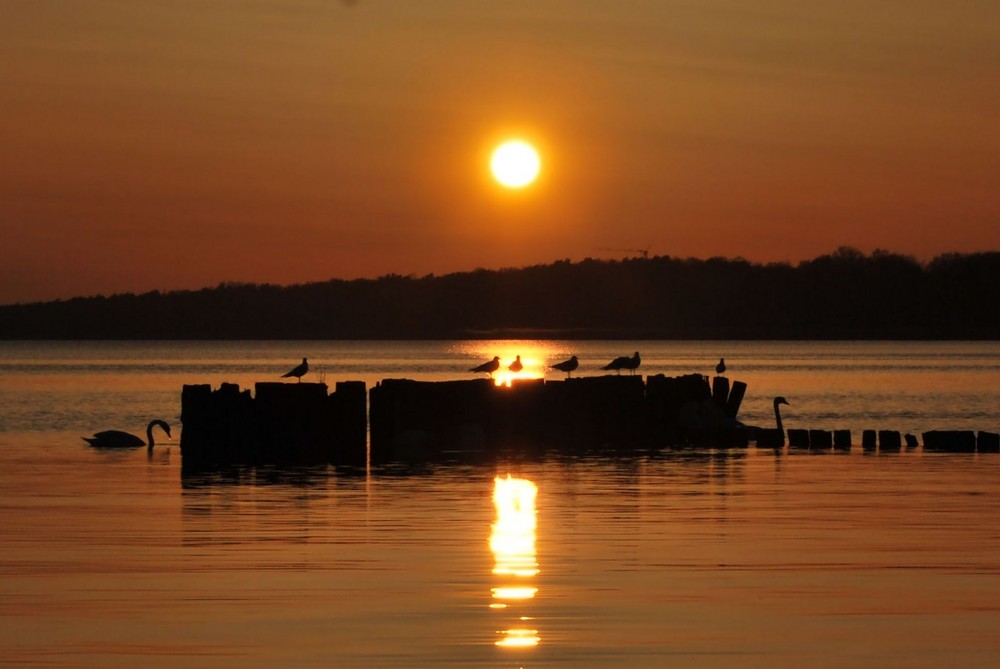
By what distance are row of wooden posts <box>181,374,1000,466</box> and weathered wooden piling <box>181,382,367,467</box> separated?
0.02 metres

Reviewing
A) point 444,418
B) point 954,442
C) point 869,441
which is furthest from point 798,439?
point 444,418

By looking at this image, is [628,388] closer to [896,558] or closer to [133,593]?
[896,558]

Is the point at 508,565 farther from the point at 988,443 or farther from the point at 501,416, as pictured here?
the point at 988,443

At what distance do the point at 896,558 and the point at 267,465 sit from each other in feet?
49.9

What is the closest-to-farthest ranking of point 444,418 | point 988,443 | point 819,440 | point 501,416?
point 988,443
point 444,418
point 501,416
point 819,440

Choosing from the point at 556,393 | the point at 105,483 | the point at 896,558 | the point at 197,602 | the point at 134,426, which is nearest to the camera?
the point at 197,602

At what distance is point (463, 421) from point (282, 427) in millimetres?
4388

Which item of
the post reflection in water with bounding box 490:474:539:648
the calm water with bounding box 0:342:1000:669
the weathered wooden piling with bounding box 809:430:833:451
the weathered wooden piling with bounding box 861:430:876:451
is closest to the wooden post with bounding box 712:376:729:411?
the weathered wooden piling with bounding box 809:430:833:451

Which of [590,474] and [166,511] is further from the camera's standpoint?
[590,474]

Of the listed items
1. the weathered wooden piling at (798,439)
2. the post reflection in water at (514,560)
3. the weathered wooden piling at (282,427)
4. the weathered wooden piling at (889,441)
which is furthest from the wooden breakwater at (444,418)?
the post reflection in water at (514,560)

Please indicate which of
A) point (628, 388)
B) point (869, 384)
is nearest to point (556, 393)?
point (628, 388)

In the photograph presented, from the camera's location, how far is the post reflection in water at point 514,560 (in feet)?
42.2

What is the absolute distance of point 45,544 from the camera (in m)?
18.0

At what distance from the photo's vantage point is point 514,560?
1689cm
